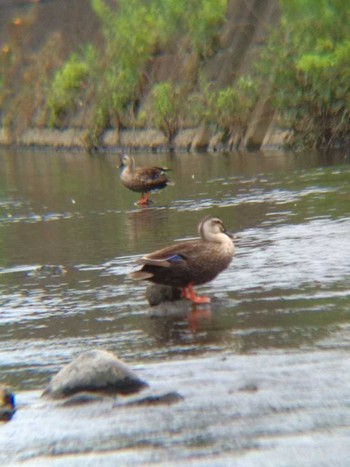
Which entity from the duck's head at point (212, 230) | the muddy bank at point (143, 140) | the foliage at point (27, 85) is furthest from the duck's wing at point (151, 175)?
the foliage at point (27, 85)

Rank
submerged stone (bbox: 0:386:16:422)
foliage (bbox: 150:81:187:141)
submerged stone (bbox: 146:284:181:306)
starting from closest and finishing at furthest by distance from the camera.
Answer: submerged stone (bbox: 0:386:16:422)
submerged stone (bbox: 146:284:181:306)
foliage (bbox: 150:81:187:141)

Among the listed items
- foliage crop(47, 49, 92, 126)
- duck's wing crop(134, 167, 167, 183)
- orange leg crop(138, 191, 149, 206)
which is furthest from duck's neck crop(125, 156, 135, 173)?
foliage crop(47, 49, 92, 126)

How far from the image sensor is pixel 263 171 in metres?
26.5

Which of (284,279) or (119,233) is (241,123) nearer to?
(119,233)

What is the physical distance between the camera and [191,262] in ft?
35.0

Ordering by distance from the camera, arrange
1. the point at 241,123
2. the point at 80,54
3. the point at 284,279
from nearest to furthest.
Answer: the point at 284,279
the point at 241,123
the point at 80,54

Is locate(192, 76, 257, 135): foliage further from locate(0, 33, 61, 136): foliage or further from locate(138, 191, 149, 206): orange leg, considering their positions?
locate(0, 33, 61, 136): foliage

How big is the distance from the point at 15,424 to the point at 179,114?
36.2 m

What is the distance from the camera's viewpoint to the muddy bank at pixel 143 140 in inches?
1473

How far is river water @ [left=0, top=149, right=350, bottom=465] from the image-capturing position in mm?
7453

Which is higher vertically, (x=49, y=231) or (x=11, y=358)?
(x=11, y=358)

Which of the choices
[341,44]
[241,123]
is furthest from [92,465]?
[241,123]

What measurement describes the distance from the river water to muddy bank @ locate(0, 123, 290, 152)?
1411 cm

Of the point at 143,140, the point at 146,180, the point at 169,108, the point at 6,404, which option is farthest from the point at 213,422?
the point at 143,140
